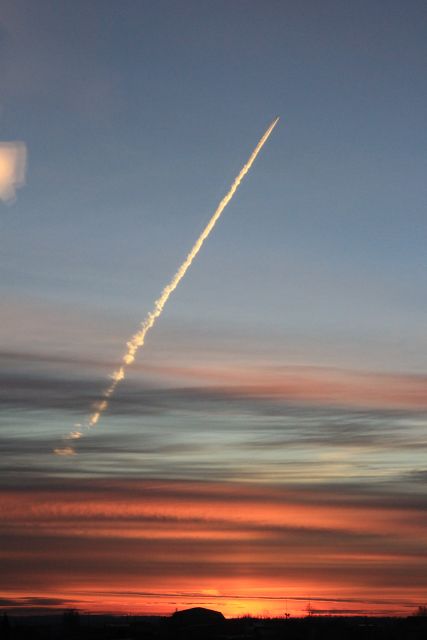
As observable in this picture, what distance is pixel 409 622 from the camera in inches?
7554

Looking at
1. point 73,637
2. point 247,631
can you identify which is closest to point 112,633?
point 73,637

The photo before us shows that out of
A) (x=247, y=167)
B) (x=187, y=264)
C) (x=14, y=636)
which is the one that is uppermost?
(x=247, y=167)

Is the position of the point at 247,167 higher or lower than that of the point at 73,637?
higher

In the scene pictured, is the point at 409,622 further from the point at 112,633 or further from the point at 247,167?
the point at 247,167

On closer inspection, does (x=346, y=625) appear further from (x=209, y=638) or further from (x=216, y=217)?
(x=216, y=217)

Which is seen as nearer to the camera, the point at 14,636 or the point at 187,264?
the point at 187,264

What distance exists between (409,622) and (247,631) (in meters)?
29.3

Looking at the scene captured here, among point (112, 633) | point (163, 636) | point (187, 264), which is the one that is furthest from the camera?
point (112, 633)

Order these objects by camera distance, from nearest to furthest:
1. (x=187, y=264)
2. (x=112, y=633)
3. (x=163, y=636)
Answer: (x=187, y=264), (x=163, y=636), (x=112, y=633)

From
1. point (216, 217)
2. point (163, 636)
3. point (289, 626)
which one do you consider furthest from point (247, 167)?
point (289, 626)

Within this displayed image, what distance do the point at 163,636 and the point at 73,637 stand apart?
53.2 ft

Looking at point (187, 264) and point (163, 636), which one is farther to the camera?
point (163, 636)

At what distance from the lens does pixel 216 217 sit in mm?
128375

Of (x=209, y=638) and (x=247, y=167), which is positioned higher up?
(x=247, y=167)
